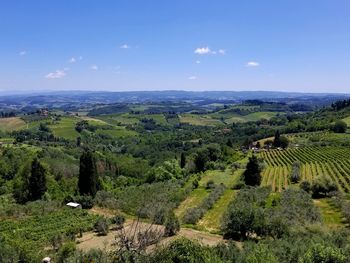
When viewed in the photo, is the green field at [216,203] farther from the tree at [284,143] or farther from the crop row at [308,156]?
the tree at [284,143]

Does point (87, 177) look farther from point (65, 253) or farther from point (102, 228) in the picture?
point (65, 253)

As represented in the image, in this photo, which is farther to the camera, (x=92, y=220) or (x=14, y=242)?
(x=92, y=220)

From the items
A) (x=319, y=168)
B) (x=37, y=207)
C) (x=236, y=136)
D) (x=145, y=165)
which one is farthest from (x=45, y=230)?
(x=236, y=136)

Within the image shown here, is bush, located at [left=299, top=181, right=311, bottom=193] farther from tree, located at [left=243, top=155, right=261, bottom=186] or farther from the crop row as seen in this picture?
the crop row

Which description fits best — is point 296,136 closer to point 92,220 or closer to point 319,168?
point 319,168

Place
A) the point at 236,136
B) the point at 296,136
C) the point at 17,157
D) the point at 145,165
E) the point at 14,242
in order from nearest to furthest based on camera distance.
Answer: the point at 14,242 < the point at 17,157 < the point at 145,165 < the point at 296,136 < the point at 236,136

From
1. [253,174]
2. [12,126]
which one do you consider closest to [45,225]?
[253,174]

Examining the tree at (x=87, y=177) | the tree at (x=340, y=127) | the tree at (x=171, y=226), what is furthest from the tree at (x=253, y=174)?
the tree at (x=340, y=127)

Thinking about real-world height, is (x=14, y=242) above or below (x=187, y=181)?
above
